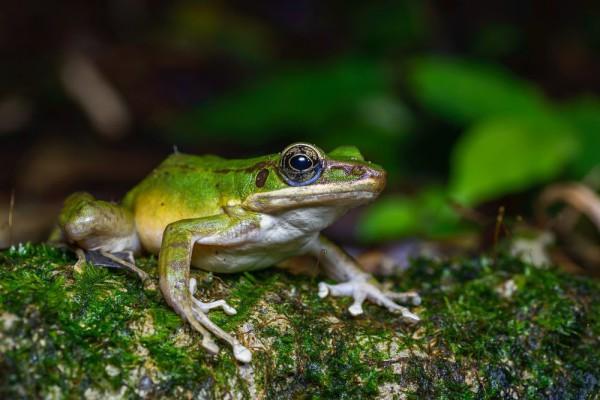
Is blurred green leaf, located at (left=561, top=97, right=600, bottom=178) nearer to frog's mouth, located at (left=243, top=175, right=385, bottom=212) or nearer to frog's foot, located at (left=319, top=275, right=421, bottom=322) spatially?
frog's foot, located at (left=319, top=275, right=421, bottom=322)

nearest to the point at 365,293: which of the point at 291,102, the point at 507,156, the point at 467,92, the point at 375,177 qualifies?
the point at 375,177

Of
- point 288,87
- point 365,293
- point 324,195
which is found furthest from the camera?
point 288,87

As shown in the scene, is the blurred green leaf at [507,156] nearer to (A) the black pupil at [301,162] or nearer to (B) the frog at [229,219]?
(B) the frog at [229,219]

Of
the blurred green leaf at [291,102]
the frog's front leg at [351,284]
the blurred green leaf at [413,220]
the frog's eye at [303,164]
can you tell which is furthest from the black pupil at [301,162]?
the blurred green leaf at [291,102]


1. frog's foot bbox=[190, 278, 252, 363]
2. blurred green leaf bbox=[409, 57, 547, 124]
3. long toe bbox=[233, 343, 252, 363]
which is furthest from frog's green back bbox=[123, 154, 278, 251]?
blurred green leaf bbox=[409, 57, 547, 124]

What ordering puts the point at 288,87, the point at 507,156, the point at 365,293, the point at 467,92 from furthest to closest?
the point at 288,87 < the point at 467,92 < the point at 507,156 < the point at 365,293

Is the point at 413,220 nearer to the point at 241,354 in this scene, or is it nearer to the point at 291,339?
the point at 291,339
